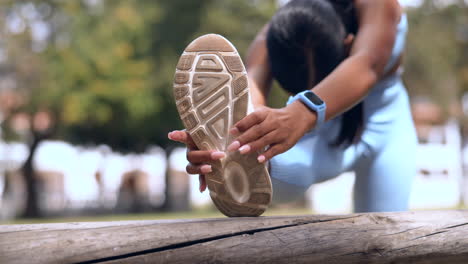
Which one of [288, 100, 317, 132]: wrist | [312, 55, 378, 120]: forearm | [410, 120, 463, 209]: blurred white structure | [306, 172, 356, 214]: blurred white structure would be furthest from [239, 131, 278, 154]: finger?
[410, 120, 463, 209]: blurred white structure

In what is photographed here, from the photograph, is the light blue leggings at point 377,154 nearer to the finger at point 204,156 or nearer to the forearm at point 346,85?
the forearm at point 346,85

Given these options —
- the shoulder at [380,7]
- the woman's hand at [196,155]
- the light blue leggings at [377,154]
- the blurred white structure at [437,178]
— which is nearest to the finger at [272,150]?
the woman's hand at [196,155]

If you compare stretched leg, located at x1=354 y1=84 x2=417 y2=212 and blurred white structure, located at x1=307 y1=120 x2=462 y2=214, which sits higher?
blurred white structure, located at x1=307 y1=120 x2=462 y2=214

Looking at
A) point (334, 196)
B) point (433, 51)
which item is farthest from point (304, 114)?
point (433, 51)

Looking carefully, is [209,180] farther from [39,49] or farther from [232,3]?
[232,3]

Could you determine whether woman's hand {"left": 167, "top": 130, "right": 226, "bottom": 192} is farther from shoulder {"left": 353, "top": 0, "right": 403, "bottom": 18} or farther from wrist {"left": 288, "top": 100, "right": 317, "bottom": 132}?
shoulder {"left": 353, "top": 0, "right": 403, "bottom": 18}

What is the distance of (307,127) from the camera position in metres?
1.63

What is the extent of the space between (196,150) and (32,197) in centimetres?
1560

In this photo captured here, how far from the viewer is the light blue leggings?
201cm

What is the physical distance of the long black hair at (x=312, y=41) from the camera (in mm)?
1951

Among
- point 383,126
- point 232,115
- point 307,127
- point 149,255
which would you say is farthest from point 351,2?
point 149,255

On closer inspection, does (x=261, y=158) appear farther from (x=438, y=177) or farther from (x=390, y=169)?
(x=438, y=177)

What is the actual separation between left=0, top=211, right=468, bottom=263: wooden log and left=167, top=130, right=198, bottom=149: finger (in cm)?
22

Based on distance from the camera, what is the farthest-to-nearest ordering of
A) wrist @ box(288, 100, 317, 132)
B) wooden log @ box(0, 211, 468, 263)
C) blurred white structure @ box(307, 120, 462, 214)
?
blurred white structure @ box(307, 120, 462, 214) → wrist @ box(288, 100, 317, 132) → wooden log @ box(0, 211, 468, 263)
